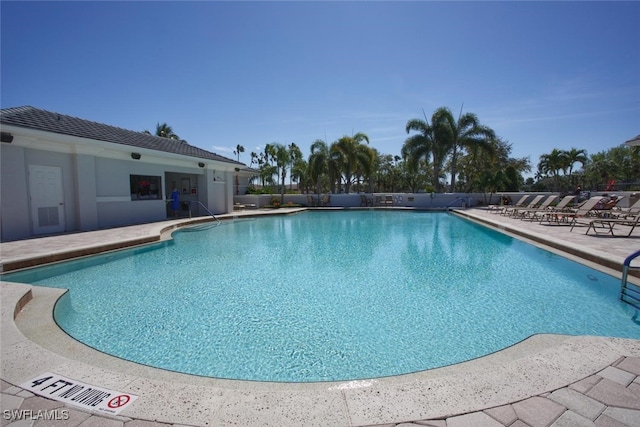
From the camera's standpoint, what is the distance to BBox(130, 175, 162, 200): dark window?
1367 cm

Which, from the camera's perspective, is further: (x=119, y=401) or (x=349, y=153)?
(x=349, y=153)

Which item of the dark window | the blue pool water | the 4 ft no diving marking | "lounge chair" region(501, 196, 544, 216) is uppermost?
the dark window

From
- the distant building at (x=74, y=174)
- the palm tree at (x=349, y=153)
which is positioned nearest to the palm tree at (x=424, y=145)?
the palm tree at (x=349, y=153)

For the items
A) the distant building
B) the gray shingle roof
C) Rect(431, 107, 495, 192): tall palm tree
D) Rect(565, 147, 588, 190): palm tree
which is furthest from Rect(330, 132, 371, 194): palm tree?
Rect(565, 147, 588, 190): palm tree

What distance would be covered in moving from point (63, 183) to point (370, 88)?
48.7 ft

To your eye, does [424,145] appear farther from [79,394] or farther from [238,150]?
[238,150]

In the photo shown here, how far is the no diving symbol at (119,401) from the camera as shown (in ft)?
6.79

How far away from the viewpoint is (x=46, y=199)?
10141 mm

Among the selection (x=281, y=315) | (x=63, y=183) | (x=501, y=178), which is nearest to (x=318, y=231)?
(x=281, y=315)

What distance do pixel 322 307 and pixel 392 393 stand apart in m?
2.72

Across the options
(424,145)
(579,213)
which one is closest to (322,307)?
(579,213)

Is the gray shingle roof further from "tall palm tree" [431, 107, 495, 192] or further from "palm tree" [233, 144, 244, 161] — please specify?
"palm tree" [233, 144, 244, 161]

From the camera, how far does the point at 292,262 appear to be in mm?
7820

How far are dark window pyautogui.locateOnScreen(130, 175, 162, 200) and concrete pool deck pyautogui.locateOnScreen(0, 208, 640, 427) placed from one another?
11843mm
